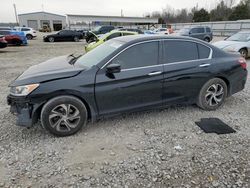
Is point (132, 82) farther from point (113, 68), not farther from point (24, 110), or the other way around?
point (24, 110)

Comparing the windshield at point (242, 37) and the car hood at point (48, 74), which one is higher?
the windshield at point (242, 37)

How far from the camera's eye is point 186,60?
13.2 feet

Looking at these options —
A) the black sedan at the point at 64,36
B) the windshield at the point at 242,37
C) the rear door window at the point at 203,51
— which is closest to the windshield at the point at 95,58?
the rear door window at the point at 203,51

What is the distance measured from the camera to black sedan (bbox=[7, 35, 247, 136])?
3227 millimetres

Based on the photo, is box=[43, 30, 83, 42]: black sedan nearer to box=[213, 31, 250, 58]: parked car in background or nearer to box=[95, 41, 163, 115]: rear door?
box=[213, 31, 250, 58]: parked car in background

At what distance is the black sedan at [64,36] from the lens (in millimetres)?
23500

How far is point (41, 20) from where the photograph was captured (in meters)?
64.6

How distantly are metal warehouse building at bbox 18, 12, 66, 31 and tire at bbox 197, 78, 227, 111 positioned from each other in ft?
218

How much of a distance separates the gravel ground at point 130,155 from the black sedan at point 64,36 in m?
21.4

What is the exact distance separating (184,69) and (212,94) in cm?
93

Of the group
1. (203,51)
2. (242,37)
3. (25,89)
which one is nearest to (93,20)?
(242,37)

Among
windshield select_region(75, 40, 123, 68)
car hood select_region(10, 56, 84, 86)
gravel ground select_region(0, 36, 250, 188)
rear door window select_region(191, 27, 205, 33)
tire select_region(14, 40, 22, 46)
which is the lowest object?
gravel ground select_region(0, 36, 250, 188)

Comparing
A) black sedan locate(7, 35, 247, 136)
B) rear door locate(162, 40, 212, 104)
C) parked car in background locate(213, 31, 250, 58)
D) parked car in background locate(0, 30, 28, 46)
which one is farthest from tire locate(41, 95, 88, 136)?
parked car in background locate(0, 30, 28, 46)

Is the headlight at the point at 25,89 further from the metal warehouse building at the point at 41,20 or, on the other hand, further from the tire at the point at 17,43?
the metal warehouse building at the point at 41,20
